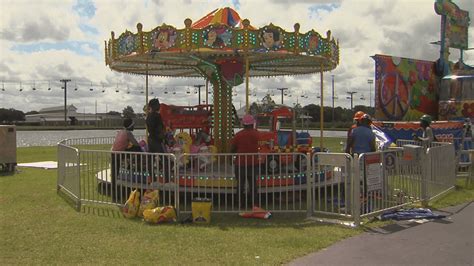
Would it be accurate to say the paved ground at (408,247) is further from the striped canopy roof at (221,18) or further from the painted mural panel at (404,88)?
the painted mural panel at (404,88)

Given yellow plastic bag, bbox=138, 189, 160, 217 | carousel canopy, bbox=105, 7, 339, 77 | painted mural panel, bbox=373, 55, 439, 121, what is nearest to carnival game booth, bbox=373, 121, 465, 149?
painted mural panel, bbox=373, 55, 439, 121

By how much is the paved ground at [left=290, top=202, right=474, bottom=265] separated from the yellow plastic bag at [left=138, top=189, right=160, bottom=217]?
3097 millimetres

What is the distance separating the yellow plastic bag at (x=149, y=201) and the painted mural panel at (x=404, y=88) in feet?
39.0

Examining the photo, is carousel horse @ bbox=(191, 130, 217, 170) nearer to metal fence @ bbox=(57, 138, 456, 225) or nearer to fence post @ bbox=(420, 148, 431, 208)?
metal fence @ bbox=(57, 138, 456, 225)

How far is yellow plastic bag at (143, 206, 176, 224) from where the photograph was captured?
7.55m

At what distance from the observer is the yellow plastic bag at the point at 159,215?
24.8 feet

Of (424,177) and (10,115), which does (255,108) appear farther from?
(10,115)

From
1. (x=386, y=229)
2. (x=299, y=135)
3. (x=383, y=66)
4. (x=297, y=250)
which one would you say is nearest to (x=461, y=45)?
(x=383, y=66)

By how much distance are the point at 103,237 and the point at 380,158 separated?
4.54 metres

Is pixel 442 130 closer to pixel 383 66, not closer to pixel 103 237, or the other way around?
pixel 383 66

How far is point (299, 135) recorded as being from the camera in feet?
38.9

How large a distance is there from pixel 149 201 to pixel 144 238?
4.56 ft

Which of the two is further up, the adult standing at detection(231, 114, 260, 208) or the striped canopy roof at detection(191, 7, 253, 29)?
the striped canopy roof at detection(191, 7, 253, 29)

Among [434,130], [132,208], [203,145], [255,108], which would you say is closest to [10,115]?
[255,108]
